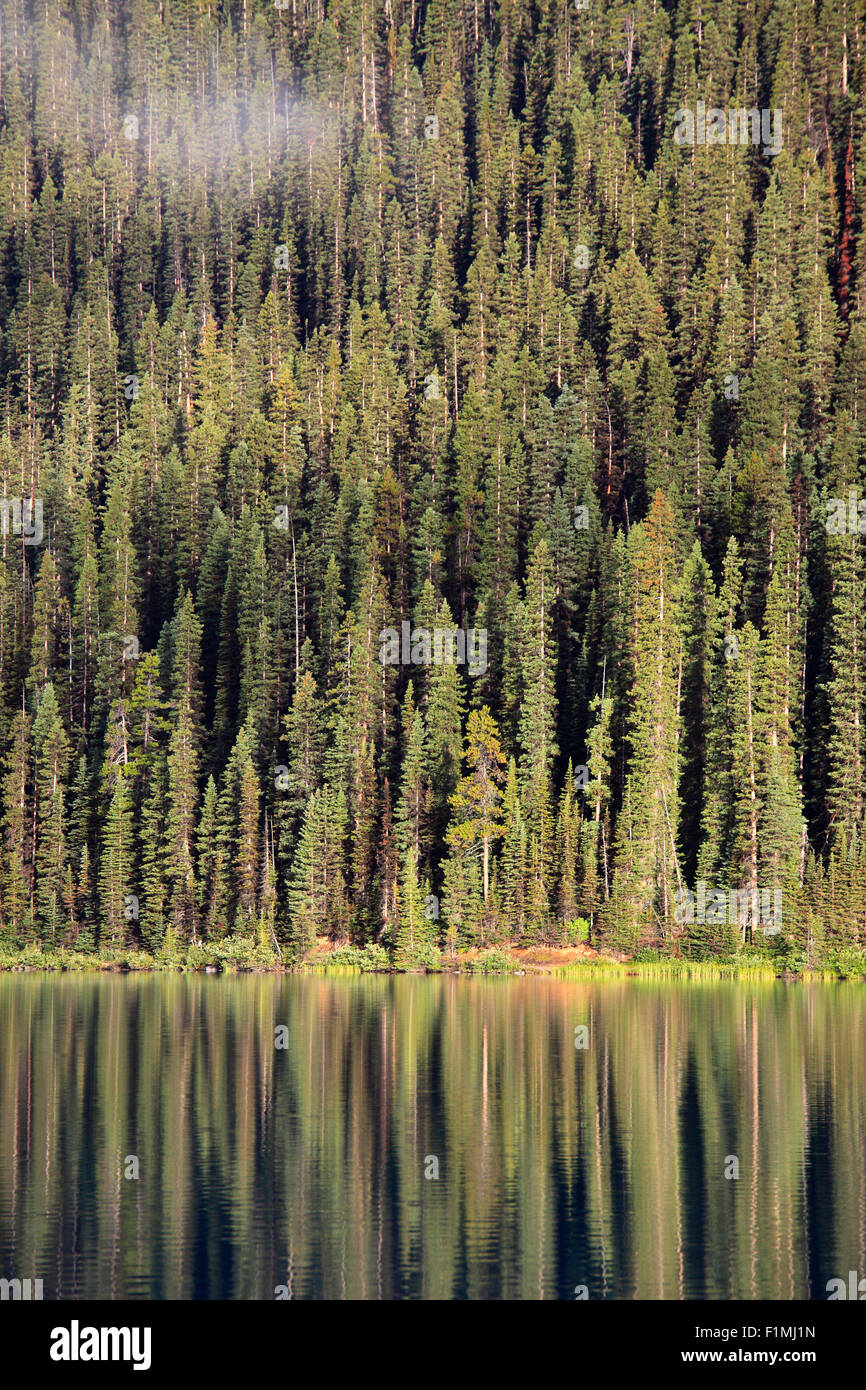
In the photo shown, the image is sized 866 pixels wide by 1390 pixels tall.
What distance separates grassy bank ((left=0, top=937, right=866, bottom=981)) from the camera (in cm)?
9338

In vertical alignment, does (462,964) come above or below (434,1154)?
above

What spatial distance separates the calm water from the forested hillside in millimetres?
29790

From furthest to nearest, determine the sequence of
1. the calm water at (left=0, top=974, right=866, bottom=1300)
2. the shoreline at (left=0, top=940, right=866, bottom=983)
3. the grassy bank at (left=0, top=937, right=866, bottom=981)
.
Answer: the shoreline at (left=0, top=940, right=866, bottom=983) → the grassy bank at (left=0, top=937, right=866, bottom=981) → the calm water at (left=0, top=974, right=866, bottom=1300)

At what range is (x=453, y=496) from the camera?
127812 mm

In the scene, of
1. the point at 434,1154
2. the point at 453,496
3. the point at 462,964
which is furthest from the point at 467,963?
the point at 434,1154

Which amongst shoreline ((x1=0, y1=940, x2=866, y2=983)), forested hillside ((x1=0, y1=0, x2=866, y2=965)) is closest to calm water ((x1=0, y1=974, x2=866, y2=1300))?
shoreline ((x1=0, y1=940, x2=866, y2=983))

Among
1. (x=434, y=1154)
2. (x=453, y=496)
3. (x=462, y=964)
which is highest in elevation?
(x=453, y=496)

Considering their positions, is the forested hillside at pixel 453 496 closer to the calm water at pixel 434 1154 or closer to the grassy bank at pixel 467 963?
the grassy bank at pixel 467 963

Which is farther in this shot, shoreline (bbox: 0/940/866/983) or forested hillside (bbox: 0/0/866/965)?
forested hillside (bbox: 0/0/866/965)

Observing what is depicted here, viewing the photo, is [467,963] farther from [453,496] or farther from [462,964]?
[453,496]

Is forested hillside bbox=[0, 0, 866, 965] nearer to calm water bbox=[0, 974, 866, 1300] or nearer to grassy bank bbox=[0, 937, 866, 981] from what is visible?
grassy bank bbox=[0, 937, 866, 981]

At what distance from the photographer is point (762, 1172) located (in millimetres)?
42156

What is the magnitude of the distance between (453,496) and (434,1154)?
87.4 metres

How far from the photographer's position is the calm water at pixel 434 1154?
3394 centimetres
